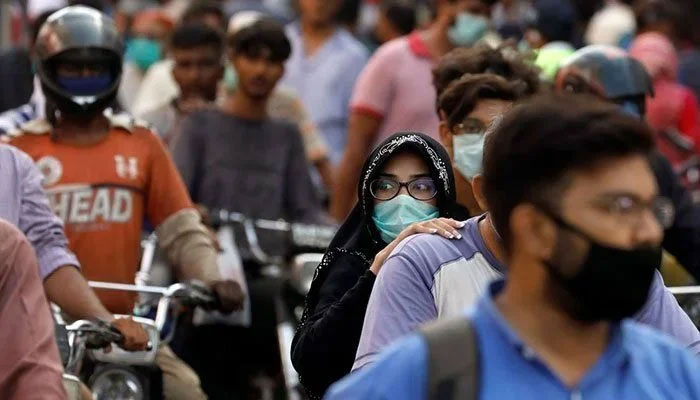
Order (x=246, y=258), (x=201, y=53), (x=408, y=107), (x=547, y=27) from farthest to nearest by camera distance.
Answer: (x=547, y=27), (x=201, y=53), (x=408, y=107), (x=246, y=258)

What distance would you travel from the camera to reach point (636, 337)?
4500 millimetres

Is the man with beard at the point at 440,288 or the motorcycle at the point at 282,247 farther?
the motorcycle at the point at 282,247

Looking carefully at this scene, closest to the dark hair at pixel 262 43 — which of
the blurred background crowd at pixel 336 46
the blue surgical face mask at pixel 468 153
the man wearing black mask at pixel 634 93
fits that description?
the blurred background crowd at pixel 336 46

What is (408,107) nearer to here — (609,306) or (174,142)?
(174,142)

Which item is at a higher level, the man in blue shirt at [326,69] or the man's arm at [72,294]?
the man's arm at [72,294]

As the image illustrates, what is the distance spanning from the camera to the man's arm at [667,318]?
575 centimetres

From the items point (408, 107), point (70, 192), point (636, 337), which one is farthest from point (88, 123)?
point (636, 337)

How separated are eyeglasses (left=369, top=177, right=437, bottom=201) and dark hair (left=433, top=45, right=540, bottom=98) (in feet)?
4.56

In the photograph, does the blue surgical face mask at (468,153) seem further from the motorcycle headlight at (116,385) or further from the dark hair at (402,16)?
the dark hair at (402,16)

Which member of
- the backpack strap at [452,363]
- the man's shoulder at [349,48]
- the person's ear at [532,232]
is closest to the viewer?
the backpack strap at [452,363]

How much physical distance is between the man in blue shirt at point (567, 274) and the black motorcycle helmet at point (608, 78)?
16.9 feet

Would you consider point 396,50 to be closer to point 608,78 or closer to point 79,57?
point 608,78

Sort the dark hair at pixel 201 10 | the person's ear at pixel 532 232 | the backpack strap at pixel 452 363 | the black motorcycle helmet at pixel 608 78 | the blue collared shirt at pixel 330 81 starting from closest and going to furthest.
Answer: the backpack strap at pixel 452 363 → the person's ear at pixel 532 232 → the black motorcycle helmet at pixel 608 78 → the blue collared shirt at pixel 330 81 → the dark hair at pixel 201 10

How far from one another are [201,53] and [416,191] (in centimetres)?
629
